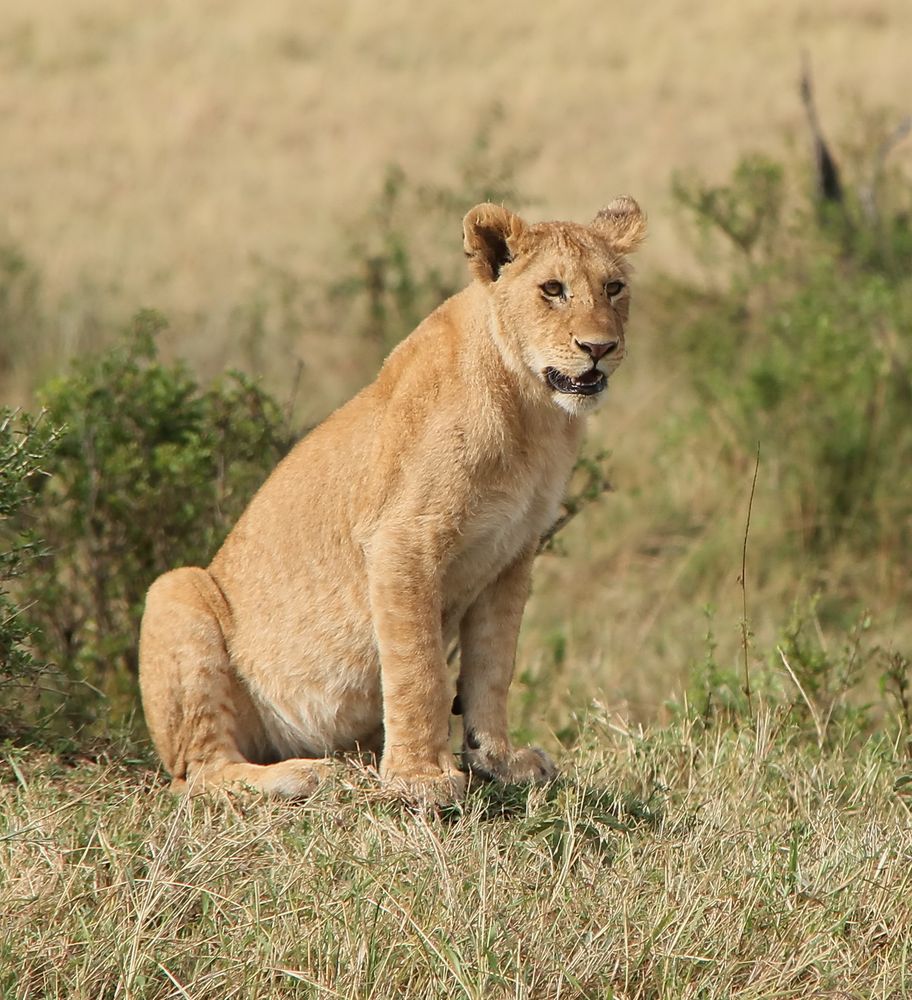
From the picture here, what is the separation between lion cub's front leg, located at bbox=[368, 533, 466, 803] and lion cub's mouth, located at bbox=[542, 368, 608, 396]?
638 mm

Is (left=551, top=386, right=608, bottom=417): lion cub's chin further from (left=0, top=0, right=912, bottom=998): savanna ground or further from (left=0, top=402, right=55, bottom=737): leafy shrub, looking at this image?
(left=0, top=402, right=55, bottom=737): leafy shrub

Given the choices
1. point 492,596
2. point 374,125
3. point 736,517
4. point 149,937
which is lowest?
point 736,517

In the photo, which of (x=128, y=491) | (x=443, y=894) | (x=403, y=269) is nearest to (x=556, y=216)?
(x=403, y=269)

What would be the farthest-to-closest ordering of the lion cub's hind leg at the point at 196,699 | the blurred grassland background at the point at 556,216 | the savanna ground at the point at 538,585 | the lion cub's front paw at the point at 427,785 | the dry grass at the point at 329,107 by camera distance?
the dry grass at the point at 329,107
the blurred grassland background at the point at 556,216
the lion cub's hind leg at the point at 196,699
the lion cub's front paw at the point at 427,785
the savanna ground at the point at 538,585

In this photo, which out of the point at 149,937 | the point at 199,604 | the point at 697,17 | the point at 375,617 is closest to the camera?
the point at 149,937

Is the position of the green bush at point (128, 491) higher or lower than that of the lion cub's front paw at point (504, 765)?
higher

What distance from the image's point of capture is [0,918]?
394 centimetres

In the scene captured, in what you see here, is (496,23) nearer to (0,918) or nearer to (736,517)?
(736,517)

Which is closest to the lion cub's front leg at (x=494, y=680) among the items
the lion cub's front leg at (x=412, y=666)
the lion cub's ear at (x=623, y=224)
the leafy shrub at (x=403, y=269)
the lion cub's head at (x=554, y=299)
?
the lion cub's front leg at (x=412, y=666)

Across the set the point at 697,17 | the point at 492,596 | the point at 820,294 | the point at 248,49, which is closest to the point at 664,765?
the point at 492,596

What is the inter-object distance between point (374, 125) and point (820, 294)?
16727 millimetres

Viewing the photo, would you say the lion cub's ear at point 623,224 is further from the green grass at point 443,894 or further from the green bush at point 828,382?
the green bush at point 828,382

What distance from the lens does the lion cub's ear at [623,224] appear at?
204 inches

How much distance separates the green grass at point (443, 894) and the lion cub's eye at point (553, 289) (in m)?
1.50
